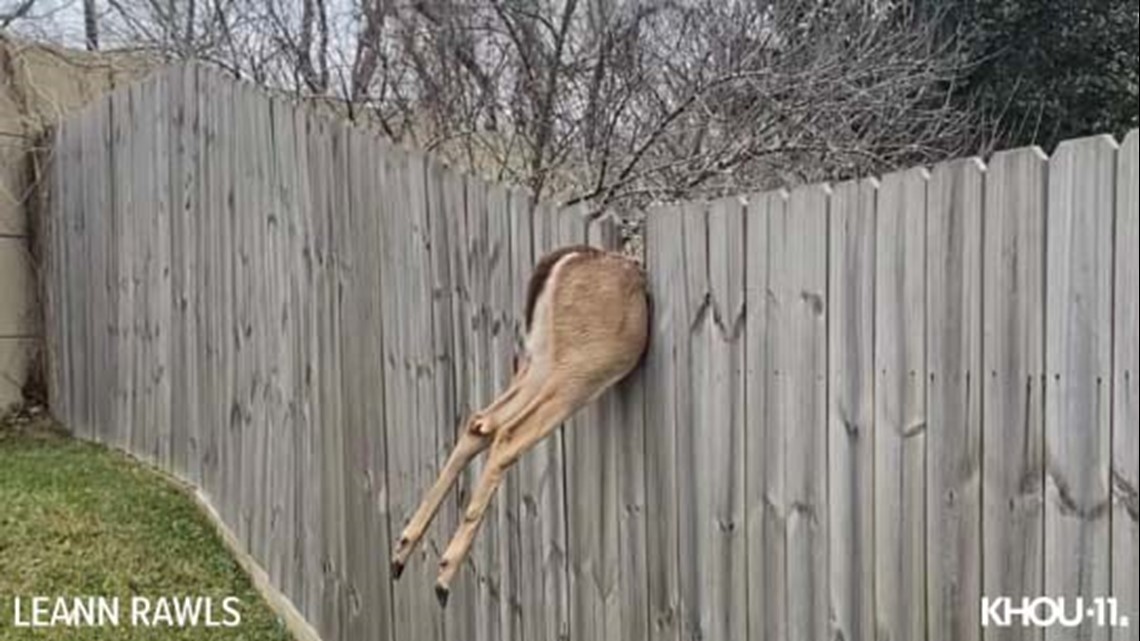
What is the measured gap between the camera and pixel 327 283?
4062mm

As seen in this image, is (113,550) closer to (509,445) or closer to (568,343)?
(509,445)

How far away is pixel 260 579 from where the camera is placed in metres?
4.73

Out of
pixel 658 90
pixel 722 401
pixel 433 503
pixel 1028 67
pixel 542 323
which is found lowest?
pixel 433 503

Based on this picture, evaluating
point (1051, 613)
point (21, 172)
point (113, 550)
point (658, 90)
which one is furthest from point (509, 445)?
point (21, 172)

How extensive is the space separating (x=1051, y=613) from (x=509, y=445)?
122cm

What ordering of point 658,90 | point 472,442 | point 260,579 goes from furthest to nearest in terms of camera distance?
point 658,90 < point 260,579 < point 472,442

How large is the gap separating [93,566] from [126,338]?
1843mm

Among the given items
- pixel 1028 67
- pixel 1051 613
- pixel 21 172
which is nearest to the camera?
pixel 1051 613

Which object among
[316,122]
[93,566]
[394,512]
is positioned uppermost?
[316,122]

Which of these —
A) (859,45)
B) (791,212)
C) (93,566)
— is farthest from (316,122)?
(859,45)

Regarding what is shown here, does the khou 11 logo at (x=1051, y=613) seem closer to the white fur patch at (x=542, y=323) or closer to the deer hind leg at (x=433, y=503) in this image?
the white fur patch at (x=542, y=323)

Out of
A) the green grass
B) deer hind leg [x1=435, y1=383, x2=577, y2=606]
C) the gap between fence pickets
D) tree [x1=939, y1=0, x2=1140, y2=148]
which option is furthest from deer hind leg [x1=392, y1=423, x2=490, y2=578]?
tree [x1=939, y1=0, x2=1140, y2=148]

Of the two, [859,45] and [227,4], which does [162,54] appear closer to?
[227,4]

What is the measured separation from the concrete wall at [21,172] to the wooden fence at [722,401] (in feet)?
10.3
